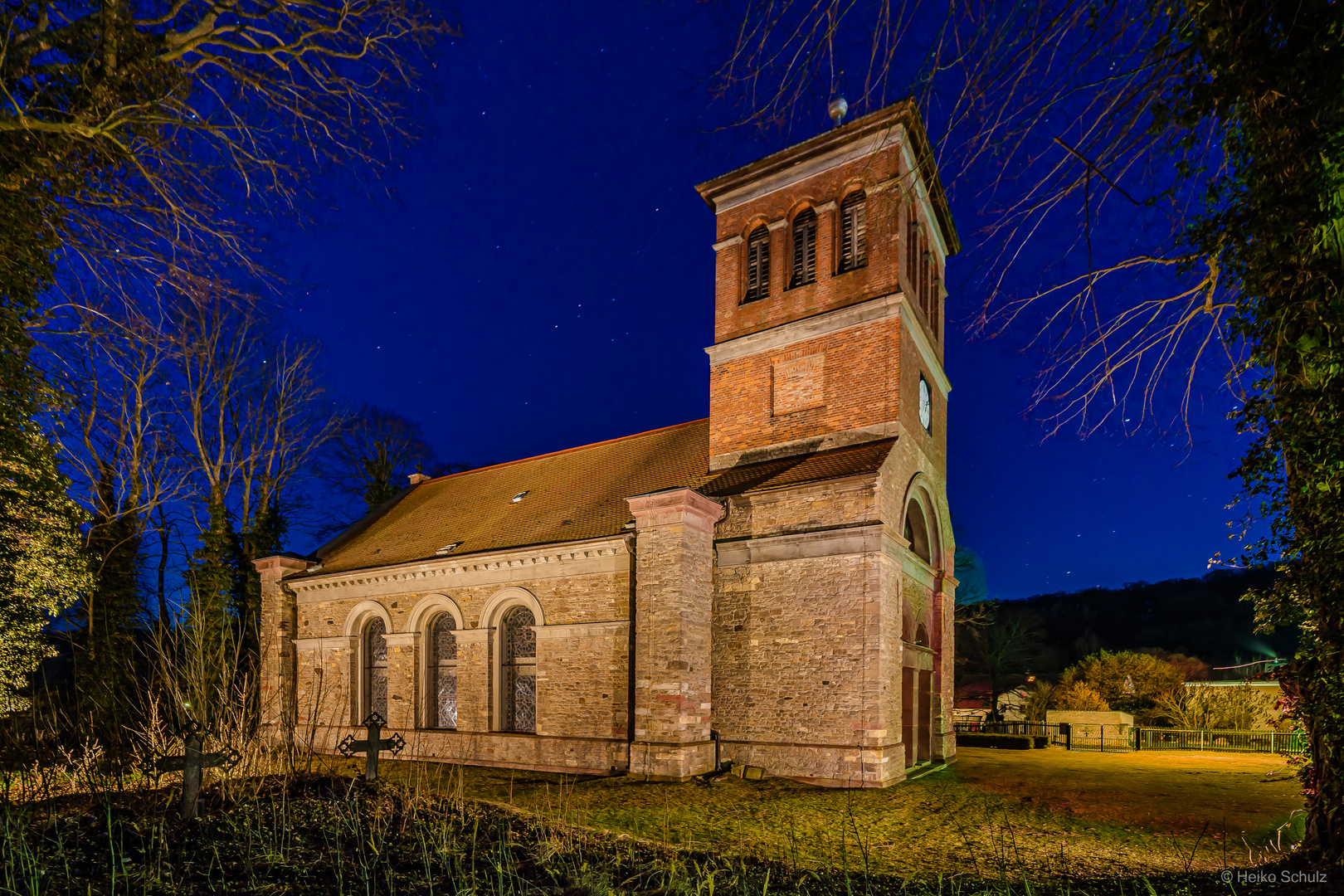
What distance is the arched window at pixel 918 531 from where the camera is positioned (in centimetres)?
1702

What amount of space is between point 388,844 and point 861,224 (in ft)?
51.2

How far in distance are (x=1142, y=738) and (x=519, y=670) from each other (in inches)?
936

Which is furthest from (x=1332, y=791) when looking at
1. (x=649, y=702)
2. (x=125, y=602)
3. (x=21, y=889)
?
(x=125, y=602)

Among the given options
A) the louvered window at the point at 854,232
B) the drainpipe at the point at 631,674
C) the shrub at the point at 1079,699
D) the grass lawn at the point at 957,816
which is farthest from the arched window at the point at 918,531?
the shrub at the point at 1079,699

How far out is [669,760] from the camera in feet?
45.0

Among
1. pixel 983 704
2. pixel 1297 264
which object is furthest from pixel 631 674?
pixel 983 704

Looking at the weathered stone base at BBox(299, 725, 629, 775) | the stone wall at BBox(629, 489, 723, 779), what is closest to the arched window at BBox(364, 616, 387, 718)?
the weathered stone base at BBox(299, 725, 629, 775)

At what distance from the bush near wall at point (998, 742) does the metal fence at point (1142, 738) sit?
1.53m

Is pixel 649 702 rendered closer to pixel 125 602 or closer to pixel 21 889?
pixel 21 889

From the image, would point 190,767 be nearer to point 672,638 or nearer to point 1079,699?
point 672,638

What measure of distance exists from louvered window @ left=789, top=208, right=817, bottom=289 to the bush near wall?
56.4 feet

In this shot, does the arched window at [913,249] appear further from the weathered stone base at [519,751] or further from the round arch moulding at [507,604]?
the weathered stone base at [519,751]

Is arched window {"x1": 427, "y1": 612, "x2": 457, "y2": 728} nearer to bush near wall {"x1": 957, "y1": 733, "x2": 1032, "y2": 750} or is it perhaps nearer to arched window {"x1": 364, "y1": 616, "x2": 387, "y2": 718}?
arched window {"x1": 364, "y1": 616, "x2": 387, "y2": 718}

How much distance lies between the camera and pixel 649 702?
14.2 metres
